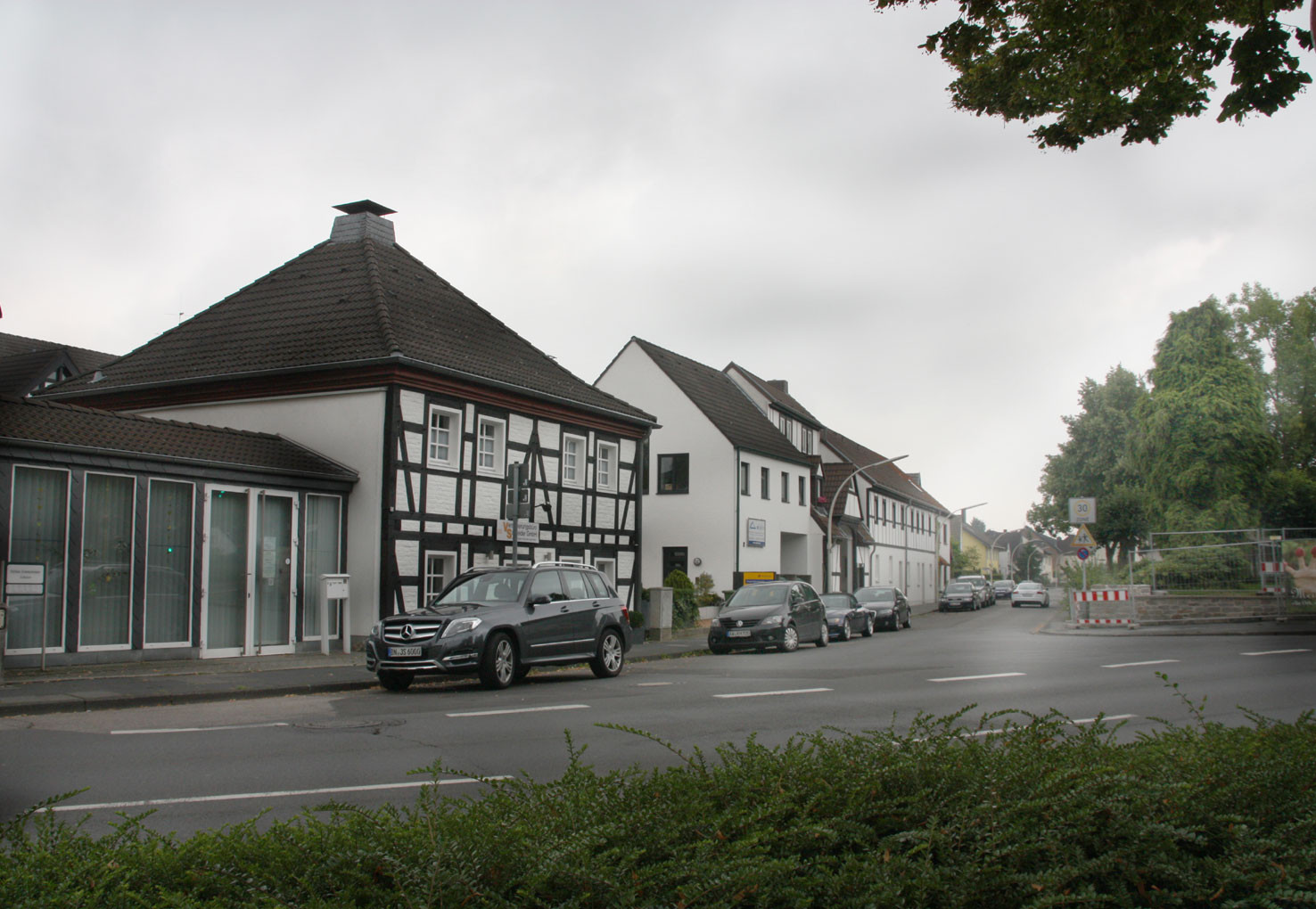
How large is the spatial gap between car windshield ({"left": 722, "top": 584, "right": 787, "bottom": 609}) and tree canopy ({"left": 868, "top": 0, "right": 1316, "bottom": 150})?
17474mm

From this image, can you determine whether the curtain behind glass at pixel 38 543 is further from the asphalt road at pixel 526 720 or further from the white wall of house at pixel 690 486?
the white wall of house at pixel 690 486

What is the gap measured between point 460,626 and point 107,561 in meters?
6.13

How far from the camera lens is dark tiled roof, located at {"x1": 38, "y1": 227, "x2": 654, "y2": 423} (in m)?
23.2

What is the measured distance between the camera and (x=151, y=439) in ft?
59.2

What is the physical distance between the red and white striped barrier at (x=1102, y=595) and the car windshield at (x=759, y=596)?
1245 centimetres

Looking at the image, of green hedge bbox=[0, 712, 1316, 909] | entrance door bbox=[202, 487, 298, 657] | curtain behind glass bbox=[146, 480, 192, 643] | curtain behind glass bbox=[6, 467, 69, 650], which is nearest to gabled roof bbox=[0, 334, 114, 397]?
entrance door bbox=[202, 487, 298, 657]

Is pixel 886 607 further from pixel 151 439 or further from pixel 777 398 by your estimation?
pixel 151 439

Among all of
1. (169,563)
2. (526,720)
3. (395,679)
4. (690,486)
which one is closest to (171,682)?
(395,679)

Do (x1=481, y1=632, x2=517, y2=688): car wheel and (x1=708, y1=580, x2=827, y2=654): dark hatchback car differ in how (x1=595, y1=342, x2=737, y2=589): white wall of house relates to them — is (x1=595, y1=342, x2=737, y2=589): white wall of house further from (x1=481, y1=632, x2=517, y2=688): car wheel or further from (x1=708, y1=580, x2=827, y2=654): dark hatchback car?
(x1=481, y1=632, x2=517, y2=688): car wheel

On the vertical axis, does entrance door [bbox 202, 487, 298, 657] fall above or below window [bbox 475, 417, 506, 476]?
below

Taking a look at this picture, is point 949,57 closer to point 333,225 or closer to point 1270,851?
point 1270,851

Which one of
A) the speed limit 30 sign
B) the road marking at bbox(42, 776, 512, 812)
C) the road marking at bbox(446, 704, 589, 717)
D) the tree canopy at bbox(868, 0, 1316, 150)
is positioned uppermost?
the tree canopy at bbox(868, 0, 1316, 150)

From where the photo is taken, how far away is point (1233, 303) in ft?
195

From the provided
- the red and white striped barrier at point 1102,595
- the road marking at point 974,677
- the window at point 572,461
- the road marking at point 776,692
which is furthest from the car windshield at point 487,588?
the red and white striped barrier at point 1102,595
